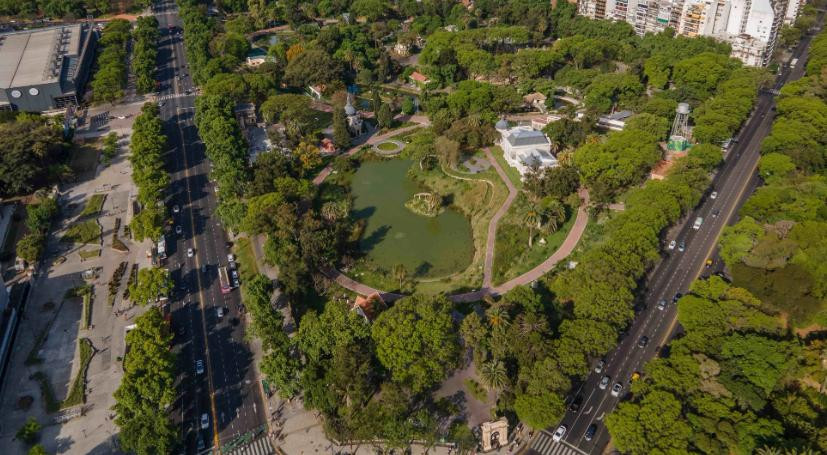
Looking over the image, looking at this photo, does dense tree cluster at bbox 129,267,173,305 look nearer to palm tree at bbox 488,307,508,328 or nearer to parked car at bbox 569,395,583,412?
palm tree at bbox 488,307,508,328

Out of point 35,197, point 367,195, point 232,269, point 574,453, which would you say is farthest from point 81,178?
point 574,453

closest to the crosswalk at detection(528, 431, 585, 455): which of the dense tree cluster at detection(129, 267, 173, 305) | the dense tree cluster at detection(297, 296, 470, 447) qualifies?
the dense tree cluster at detection(297, 296, 470, 447)

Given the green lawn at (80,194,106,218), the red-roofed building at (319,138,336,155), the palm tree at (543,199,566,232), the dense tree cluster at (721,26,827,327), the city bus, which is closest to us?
the dense tree cluster at (721,26,827,327)

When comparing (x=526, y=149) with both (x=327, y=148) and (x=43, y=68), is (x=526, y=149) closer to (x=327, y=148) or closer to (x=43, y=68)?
(x=327, y=148)

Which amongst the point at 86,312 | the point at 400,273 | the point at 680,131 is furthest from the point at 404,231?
the point at 680,131

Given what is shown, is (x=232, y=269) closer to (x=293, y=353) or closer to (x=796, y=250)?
(x=293, y=353)
